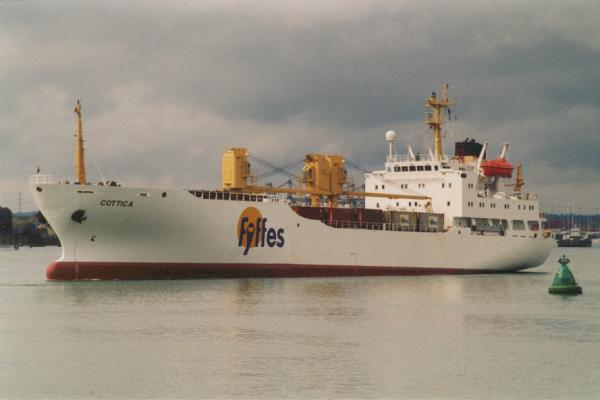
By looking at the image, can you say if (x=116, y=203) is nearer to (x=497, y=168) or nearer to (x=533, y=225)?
(x=497, y=168)

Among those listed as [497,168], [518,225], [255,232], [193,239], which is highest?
[497,168]

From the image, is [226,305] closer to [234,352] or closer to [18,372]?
[234,352]

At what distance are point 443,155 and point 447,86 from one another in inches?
161

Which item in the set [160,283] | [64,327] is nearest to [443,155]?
[160,283]

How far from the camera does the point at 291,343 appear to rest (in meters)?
20.9

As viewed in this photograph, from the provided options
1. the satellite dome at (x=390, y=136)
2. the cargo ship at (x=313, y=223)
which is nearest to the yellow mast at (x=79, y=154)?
the cargo ship at (x=313, y=223)

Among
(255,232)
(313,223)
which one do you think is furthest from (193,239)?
(313,223)

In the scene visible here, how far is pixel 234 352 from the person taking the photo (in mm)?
19703

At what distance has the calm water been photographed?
16484 millimetres

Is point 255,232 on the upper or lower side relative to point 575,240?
upper

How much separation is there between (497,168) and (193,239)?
67.4 ft

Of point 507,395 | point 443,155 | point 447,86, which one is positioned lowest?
point 507,395

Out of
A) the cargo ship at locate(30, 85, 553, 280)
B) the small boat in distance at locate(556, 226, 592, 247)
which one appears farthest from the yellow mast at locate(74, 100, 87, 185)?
the small boat in distance at locate(556, 226, 592, 247)

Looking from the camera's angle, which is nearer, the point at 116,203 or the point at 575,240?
the point at 116,203
